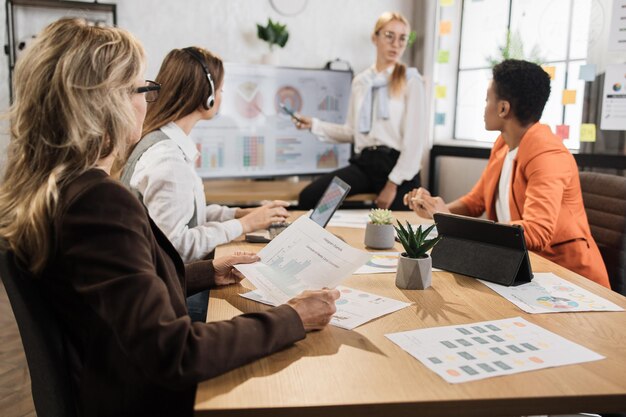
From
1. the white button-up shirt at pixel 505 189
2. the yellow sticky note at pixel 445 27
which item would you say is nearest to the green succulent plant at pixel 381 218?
the white button-up shirt at pixel 505 189

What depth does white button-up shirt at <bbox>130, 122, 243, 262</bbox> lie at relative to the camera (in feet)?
5.75

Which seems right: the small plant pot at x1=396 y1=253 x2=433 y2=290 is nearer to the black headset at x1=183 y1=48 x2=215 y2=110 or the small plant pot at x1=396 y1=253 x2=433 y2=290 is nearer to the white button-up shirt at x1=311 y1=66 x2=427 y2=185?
the black headset at x1=183 y1=48 x2=215 y2=110

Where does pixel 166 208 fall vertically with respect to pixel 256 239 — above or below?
above

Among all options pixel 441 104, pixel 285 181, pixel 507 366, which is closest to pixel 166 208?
pixel 507 366

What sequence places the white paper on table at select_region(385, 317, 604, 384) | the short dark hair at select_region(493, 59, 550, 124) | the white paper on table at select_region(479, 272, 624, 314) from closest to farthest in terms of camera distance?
the white paper on table at select_region(385, 317, 604, 384) < the white paper on table at select_region(479, 272, 624, 314) < the short dark hair at select_region(493, 59, 550, 124)

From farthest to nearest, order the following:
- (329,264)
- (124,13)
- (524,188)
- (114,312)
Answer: (124,13) → (524,188) → (329,264) → (114,312)

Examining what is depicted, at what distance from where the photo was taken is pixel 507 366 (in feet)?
3.34

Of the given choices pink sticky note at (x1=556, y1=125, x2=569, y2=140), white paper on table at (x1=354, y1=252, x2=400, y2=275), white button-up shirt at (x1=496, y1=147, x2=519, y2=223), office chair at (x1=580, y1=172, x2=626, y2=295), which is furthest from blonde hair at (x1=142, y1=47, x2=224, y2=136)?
pink sticky note at (x1=556, y1=125, x2=569, y2=140)

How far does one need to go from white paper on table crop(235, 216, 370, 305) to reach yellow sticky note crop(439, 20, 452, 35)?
3346 millimetres

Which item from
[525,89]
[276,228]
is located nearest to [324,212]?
[276,228]

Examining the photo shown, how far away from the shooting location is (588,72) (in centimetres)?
321

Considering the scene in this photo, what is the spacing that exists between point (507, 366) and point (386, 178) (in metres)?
2.84

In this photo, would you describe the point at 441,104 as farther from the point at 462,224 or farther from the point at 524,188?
the point at 462,224

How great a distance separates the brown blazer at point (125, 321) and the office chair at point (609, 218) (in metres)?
1.56
